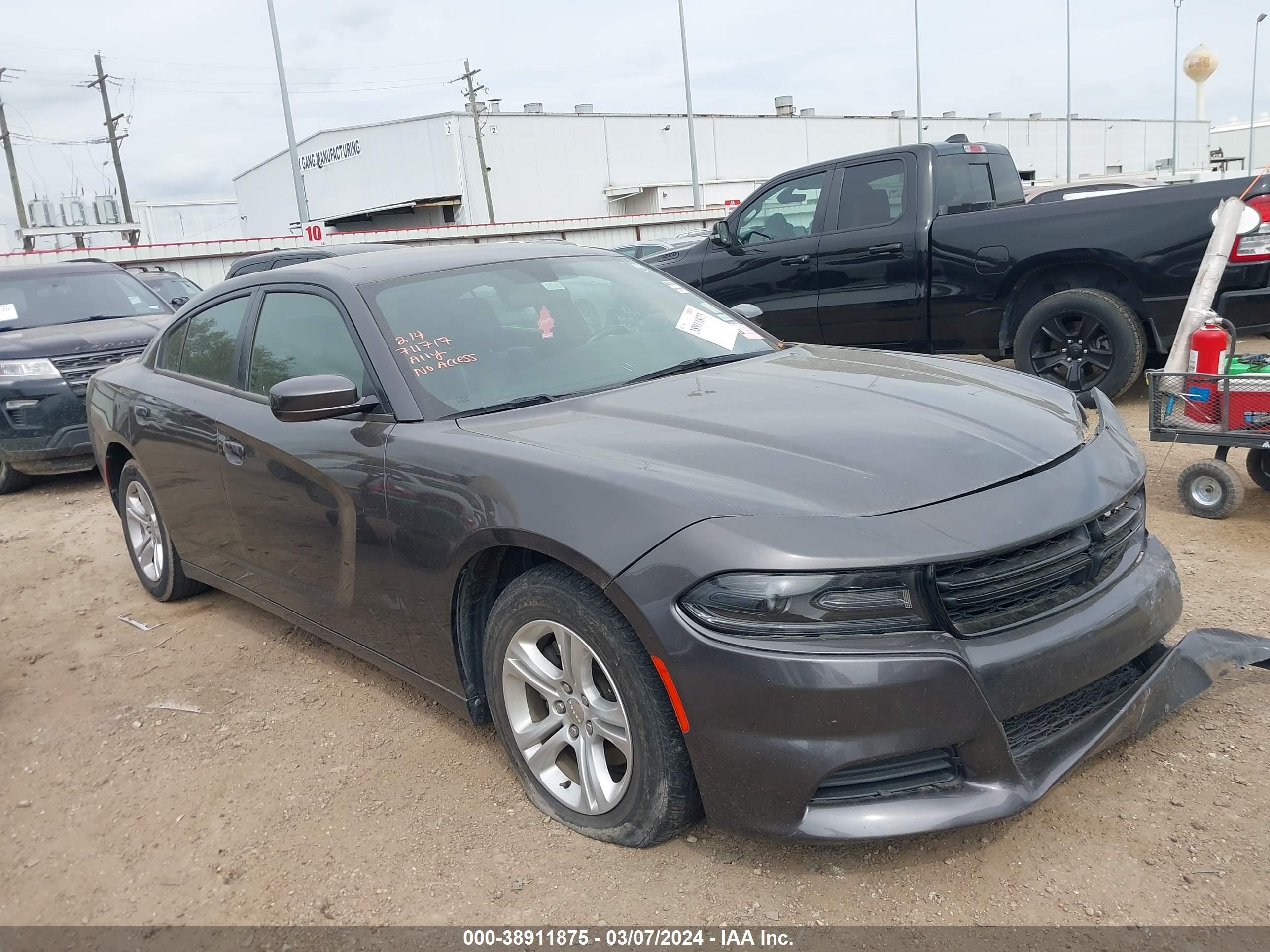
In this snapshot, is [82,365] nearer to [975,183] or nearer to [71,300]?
[71,300]

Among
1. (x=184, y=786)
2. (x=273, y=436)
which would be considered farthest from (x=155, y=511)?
(x=184, y=786)

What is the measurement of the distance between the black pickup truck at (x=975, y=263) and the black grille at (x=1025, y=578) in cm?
443

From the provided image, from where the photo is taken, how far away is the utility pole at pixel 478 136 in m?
46.1

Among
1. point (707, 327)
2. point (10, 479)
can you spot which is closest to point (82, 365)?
point (10, 479)

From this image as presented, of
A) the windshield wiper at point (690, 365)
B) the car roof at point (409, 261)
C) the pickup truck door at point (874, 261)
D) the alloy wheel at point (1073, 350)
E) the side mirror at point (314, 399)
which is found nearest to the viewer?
the side mirror at point (314, 399)

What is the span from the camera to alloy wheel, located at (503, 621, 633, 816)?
8.36ft

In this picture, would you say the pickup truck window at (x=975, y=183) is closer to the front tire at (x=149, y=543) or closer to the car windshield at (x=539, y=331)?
the car windshield at (x=539, y=331)

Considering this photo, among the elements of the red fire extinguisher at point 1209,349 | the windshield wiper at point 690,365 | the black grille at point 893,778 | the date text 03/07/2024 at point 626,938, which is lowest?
the date text 03/07/2024 at point 626,938

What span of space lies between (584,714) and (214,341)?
104 inches

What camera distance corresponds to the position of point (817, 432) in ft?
8.75

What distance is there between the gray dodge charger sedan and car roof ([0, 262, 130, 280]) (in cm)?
644

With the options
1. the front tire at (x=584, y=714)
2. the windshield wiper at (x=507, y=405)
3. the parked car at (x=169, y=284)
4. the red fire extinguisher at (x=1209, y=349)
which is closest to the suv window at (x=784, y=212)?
the red fire extinguisher at (x=1209, y=349)

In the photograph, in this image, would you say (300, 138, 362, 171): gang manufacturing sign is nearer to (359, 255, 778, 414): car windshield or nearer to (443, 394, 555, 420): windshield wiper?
(359, 255, 778, 414): car windshield

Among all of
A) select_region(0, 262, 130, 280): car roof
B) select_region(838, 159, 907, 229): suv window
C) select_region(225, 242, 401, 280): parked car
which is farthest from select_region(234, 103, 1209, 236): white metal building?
select_region(838, 159, 907, 229): suv window
